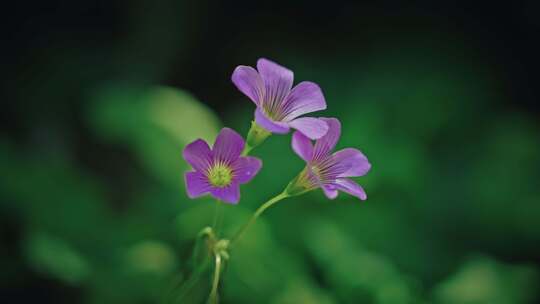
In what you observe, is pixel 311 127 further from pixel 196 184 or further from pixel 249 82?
pixel 196 184

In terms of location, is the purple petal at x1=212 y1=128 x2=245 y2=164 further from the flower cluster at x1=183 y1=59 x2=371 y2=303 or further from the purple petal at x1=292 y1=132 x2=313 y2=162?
the purple petal at x1=292 y1=132 x2=313 y2=162

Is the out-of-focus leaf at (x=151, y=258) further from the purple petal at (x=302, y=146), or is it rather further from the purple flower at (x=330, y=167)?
the purple petal at (x=302, y=146)

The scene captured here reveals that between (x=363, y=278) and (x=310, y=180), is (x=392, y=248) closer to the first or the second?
(x=363, y=278)

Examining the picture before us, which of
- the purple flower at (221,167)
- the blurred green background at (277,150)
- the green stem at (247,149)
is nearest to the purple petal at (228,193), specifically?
the purple flower at (221,167)

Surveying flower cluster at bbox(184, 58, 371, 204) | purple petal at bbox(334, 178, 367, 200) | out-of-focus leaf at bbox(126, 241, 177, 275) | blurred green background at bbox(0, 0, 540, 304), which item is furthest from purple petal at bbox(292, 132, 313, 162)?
out-of-focus leaf at bbox(126, 241, 177, 275)

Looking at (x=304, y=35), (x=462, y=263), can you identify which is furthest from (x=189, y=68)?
(x=462, y=263)

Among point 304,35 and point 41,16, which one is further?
point 304,35

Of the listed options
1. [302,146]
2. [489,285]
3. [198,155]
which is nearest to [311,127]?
[302,146]
